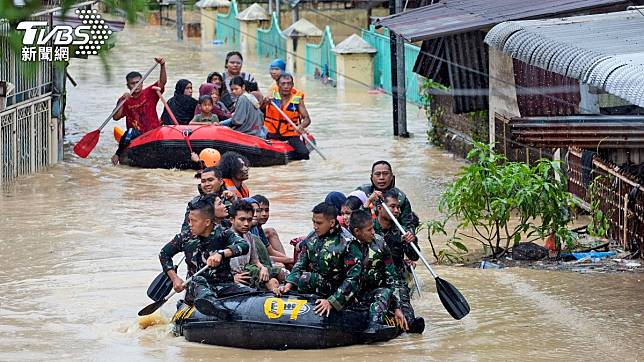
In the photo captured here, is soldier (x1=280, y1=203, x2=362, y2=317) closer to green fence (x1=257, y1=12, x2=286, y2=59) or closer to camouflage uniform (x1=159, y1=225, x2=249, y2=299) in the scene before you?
camouflage uniform (x1=159, y1=225, x2=249, y2=299)

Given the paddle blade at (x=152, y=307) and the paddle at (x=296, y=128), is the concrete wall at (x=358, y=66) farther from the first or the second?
the paddle blade at (x=152, y=307)

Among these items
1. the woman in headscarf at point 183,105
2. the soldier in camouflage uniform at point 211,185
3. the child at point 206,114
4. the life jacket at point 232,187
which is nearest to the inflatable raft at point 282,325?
the soldier in camouflage uniform at point 211,185

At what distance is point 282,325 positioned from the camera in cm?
923

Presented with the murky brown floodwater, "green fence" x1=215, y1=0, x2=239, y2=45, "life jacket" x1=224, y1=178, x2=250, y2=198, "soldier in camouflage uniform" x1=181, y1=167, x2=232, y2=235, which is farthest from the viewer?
"green fence" x1=215, y1=0, x2=239, y2=45

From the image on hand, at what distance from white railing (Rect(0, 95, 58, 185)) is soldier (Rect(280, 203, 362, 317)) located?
337 inches

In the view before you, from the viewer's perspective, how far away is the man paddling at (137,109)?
18984 mm

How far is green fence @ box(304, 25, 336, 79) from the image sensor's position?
29.9m

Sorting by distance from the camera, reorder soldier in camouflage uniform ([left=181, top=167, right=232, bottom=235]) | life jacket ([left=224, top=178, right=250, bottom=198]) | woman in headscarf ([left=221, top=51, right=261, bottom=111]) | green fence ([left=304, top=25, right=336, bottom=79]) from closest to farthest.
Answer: soldier in camouflage uniform ([left=181, top=167, right=232, bottom=235])
life jacket ([left=224, top=178, right=250, bottom=198])
woman in headscarf ([left=221, top=51, right=261, bottom=111])
green fence ([left=304, top=25, right=336, bottom=79])

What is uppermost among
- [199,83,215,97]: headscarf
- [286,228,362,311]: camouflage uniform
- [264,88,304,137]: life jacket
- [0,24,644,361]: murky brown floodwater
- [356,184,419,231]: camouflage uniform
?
[199,83,215,97]: headscarf

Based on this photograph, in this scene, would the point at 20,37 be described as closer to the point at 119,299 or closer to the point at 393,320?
the point at 393,320

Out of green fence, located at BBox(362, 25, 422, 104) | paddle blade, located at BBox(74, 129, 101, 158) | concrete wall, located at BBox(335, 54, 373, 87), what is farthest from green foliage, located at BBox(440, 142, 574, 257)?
concrete wall, located at BBox(335, 54, 373, 87)

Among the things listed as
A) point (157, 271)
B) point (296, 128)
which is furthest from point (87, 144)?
point (157, 271)

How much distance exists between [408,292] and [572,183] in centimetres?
522

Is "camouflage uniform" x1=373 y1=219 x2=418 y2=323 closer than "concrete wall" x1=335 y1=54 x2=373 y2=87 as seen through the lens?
Yes
